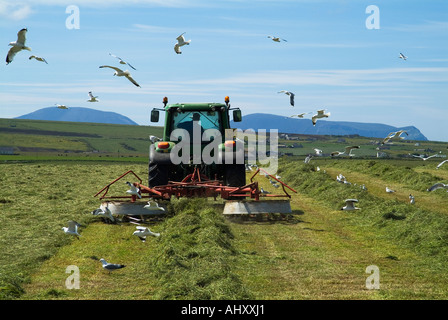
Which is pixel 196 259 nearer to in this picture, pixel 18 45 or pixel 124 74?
pixel 124 74

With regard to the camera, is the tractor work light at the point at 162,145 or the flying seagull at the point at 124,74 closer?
the flying seagull at the point at 124,74

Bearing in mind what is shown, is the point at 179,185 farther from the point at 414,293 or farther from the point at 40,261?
the point at 414,293

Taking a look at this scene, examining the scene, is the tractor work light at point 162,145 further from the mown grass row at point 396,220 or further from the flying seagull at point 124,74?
the mown grass row at point 396,220

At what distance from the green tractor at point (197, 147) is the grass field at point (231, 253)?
4.82 feet

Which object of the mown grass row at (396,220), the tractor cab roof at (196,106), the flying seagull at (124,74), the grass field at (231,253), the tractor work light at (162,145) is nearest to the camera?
the grass field at (231,253)

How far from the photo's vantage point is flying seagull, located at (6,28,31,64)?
441 inches

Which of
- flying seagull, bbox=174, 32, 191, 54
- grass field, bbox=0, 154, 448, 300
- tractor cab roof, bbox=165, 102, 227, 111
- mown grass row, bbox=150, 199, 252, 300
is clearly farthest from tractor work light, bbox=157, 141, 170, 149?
flying seagull, bbox=174, 32, 191, 54

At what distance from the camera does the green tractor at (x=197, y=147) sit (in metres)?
13.3

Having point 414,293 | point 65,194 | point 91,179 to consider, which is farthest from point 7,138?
point 414,293

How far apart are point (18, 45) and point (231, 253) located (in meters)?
6.75

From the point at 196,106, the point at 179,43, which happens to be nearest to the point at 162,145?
the point at 196,106

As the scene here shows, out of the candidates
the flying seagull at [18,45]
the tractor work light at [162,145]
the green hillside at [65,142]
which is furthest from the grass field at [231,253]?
the green hillside at [65,142]

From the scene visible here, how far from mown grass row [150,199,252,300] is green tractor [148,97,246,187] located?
1.81 meters

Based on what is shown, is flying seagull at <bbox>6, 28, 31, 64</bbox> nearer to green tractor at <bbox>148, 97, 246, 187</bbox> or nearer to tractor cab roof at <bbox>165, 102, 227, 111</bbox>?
green tractor at <bbox>148, 97, 246, 187</bbox>
